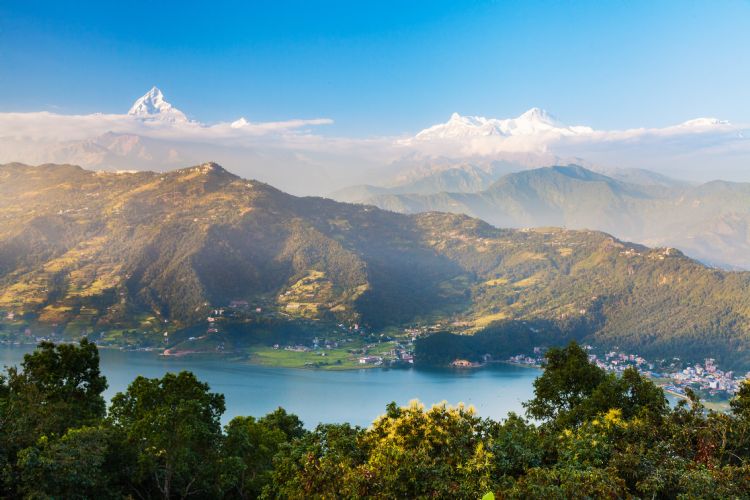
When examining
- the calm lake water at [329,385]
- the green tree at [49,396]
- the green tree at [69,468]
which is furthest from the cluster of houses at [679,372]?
the green tree at [69,468]

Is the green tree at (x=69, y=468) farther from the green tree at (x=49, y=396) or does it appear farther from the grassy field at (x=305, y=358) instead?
the grassy field at (x=305, y=358)

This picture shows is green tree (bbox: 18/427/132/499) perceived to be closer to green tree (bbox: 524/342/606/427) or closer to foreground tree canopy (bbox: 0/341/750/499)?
foreground tree canopy (bbox: 0/341/750/499)

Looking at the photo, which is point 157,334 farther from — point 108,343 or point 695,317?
point 695,317

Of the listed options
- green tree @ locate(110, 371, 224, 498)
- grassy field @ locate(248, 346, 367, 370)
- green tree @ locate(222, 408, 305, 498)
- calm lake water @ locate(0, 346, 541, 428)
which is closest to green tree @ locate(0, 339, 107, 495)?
green tree @ locate(110, 371, 224, 498)

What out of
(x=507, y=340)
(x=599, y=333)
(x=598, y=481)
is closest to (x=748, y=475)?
(x=598, y=481)

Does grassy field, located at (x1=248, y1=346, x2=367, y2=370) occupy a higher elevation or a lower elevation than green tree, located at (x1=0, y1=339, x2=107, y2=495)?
lower

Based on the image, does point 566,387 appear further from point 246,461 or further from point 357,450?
point 246,461

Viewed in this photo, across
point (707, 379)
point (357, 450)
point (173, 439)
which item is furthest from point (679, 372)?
point (173, 439)
